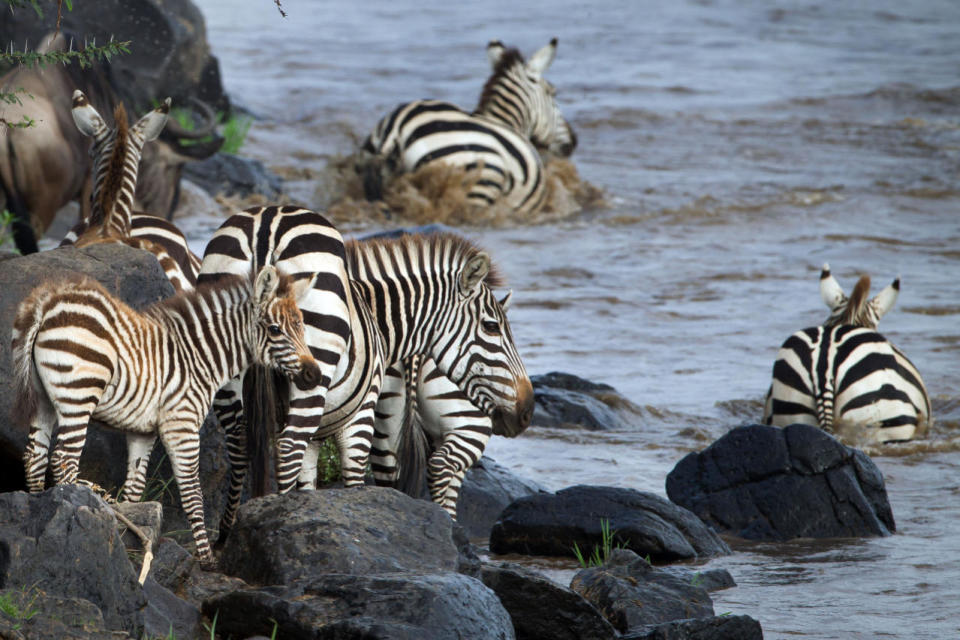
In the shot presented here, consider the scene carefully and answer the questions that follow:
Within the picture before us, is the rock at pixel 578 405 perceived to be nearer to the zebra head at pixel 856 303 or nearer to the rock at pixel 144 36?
the zebra head at pixel 856 303

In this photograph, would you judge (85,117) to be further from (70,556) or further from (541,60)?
(541,60)

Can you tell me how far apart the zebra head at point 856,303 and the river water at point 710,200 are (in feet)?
3.08

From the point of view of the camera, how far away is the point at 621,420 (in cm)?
999

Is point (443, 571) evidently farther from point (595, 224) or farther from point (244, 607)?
point (595, 224)

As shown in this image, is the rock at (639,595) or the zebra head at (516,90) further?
the zebra head at (516,90)

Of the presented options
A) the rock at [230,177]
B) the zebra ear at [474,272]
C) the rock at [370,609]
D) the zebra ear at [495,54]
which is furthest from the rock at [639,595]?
the rock at [230,177]

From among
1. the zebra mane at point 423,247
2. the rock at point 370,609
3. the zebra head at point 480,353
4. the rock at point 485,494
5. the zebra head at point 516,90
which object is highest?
the zebra head at point 516,90

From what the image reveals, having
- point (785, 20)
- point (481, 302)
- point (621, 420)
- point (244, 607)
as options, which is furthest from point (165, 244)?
point (785, 20)

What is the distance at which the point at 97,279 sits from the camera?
19.2ft

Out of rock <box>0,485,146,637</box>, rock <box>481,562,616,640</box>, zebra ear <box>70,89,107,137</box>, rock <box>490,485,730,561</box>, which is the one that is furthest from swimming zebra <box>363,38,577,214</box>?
rock <box>0,485,146,637</box>

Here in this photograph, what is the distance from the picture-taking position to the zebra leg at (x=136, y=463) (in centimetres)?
536

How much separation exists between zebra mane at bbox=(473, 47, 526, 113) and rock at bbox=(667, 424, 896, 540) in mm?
9386

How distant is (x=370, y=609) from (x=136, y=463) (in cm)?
130

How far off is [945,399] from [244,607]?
24.4ft
